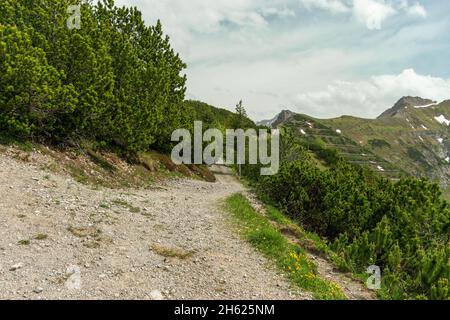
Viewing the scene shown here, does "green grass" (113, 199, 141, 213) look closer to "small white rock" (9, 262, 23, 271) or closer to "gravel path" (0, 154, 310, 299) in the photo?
"gravel path" (0, 154, 310, 299)

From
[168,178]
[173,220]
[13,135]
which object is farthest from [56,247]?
[168,178]

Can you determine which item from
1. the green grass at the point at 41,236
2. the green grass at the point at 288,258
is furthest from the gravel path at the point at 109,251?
the green grass at the point at 288,258

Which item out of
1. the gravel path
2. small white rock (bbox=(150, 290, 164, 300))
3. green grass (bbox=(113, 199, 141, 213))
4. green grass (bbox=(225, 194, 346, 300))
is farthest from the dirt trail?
green grass (bbox=(113, 199, 141, 213))

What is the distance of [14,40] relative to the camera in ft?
65.8

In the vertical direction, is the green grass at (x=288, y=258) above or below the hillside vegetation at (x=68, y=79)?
below

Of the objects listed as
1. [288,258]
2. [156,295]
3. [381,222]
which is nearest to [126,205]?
[288,258]

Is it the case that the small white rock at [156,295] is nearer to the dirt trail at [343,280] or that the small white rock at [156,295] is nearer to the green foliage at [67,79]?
the dirt trail at [343,280]

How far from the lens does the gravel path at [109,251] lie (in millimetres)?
9820

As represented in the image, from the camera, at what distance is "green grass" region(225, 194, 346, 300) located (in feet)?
36.6

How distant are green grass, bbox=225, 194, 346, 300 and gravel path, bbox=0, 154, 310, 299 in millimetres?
455

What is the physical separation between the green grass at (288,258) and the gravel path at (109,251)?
0.46 meters

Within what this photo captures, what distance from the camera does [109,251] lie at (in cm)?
1236

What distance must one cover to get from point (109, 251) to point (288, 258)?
6255 mm

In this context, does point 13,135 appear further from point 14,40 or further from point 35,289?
point 35,289
